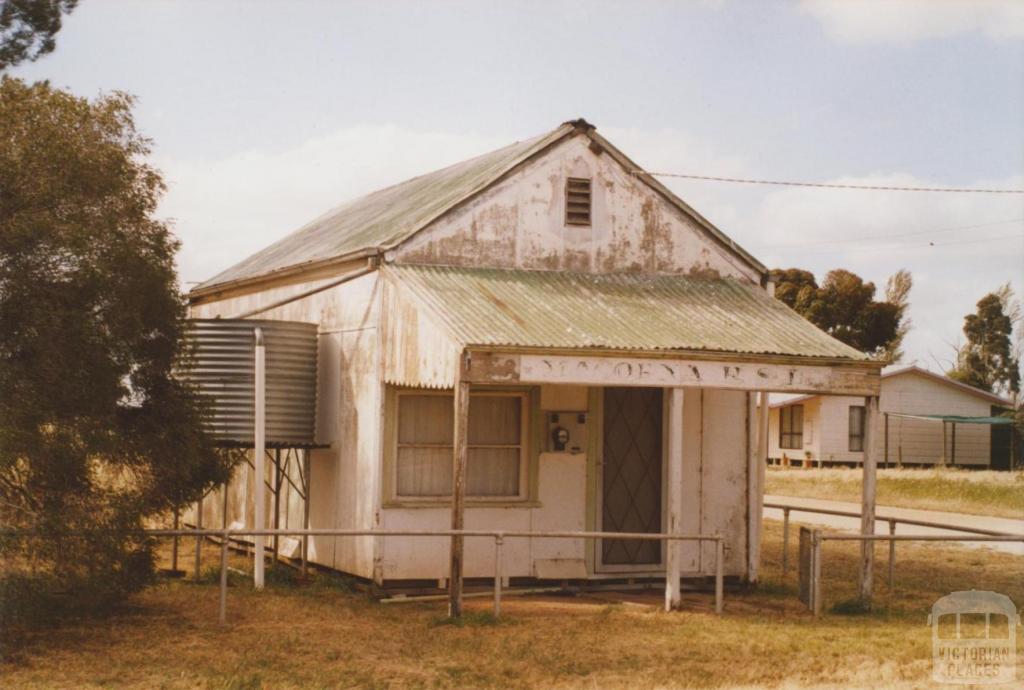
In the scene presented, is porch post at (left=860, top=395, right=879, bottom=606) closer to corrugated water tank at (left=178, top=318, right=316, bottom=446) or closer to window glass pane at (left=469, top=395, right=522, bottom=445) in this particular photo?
window glass pane at (left=469, top=395, right=522, bottom=445)

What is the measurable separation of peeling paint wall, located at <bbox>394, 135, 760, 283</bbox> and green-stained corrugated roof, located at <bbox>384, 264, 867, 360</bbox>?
0.15 m

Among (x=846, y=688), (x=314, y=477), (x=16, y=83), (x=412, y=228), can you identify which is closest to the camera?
(x=846, y=688)

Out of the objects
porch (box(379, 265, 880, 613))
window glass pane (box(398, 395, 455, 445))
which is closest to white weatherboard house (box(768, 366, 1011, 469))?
porch (box(379, 265, 880, 613))

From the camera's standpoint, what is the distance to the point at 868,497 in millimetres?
13773

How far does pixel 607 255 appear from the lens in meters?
15.5

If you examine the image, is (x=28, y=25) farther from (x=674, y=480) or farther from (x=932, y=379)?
(x=932, y=379)

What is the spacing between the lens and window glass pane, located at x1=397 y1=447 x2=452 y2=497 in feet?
47.3

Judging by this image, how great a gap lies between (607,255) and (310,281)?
3798 millimetres

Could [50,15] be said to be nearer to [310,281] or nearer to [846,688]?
[310,281]

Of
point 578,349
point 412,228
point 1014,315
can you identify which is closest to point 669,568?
point 578,349

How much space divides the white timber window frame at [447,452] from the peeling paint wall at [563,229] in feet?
4.97

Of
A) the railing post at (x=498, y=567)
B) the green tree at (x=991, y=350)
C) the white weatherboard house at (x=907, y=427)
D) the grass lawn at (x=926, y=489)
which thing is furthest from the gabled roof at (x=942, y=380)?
the railing post at (x=498, y=567)

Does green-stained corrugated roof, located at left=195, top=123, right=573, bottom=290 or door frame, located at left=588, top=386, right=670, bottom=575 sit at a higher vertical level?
green-stained corrugated roof, located at left=195, top=123, right=573, bottom=290

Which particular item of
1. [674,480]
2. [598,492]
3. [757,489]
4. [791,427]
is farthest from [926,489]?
[674,480]
